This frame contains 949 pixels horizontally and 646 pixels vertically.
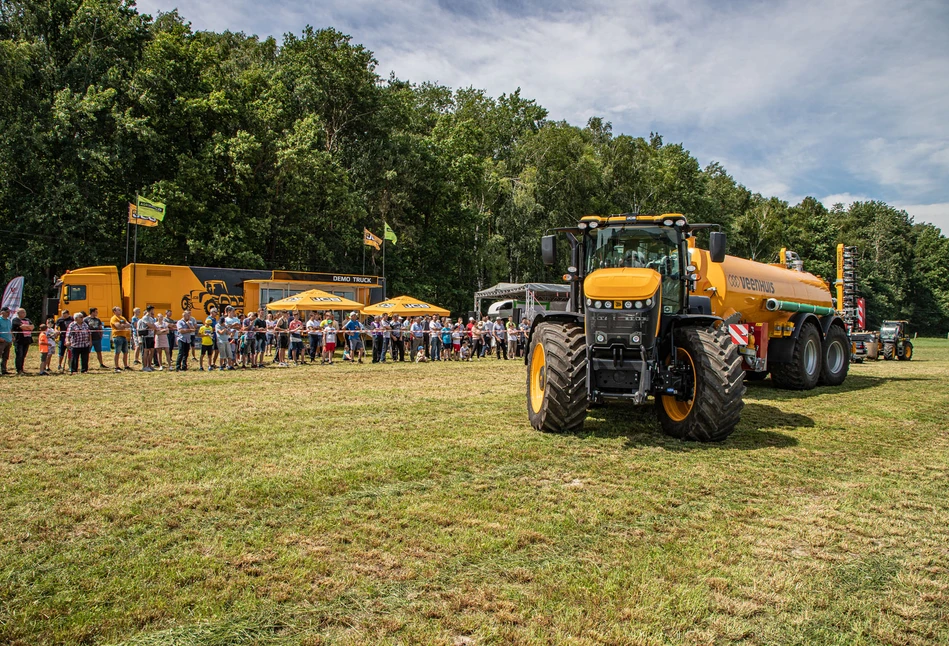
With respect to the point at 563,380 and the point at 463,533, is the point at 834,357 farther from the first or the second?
the point at 463,533

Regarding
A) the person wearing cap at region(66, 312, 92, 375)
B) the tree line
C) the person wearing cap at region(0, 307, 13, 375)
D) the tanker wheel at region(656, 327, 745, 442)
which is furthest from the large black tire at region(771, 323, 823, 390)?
the tree line

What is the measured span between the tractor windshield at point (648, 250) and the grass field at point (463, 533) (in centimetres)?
188

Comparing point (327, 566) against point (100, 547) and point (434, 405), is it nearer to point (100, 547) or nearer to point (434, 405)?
point (100, 547)

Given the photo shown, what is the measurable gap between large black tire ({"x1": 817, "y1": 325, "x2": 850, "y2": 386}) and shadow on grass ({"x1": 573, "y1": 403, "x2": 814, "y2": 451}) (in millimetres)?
4282

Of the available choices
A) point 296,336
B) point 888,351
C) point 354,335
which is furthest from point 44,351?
point 888,351

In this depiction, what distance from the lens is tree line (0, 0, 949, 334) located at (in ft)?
91.5

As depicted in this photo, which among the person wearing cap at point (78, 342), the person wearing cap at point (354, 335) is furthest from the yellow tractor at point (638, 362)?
the person wearing cap at point (354, 335)

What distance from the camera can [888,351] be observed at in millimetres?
26969

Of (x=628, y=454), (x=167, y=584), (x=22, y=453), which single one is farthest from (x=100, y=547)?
(x=628, y=454)

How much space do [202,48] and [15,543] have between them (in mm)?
34014

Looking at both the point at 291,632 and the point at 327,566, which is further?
the point at 327,566

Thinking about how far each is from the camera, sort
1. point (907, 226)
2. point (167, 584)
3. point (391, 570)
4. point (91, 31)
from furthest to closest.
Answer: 1. point (907, 226)
2. point (91, 31)
3. point (391, 570)
4. point (167, 584)

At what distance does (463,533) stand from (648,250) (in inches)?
208

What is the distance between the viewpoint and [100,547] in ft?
12.6
